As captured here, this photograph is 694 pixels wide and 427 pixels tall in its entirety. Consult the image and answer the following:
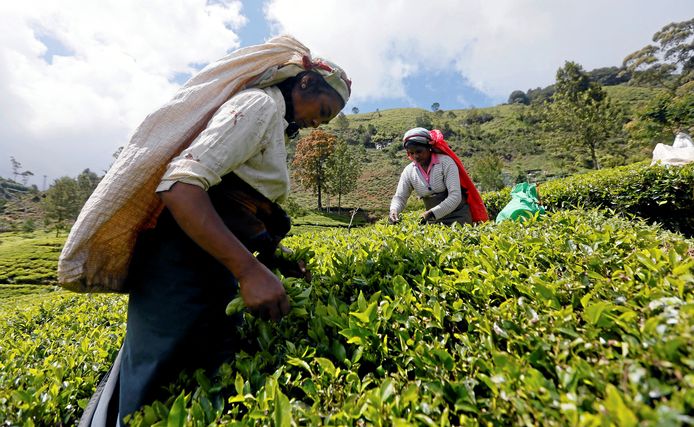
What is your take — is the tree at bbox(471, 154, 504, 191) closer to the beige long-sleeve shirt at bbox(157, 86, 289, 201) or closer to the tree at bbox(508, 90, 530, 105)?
the beige long-sleeve shirt at bbox(157, 86, 289, 201)

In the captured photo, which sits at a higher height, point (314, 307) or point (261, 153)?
point (261, 153)

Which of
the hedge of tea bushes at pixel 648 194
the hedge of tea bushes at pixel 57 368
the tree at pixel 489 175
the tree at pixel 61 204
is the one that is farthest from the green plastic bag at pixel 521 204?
the tree at pixel 61 204

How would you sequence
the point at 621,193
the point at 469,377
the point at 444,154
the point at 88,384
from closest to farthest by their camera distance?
the point at 469,377, the point at 88,384, the point at 444,154, the point at 621,193

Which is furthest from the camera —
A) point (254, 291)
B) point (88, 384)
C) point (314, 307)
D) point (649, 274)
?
point (88, 384)

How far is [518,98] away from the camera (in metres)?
98.7

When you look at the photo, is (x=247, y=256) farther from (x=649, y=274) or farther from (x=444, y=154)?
(x=444, y=154)

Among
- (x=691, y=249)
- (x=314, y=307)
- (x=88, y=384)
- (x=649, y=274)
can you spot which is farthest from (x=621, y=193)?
(x=88, y=384)

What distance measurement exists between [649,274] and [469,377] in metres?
0.75

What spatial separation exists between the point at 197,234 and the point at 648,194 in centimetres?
828

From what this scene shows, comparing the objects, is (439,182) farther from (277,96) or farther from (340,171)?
(340,171)

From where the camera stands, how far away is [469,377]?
106 cm

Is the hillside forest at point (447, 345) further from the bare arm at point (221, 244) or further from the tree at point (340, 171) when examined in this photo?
the tree at point (340, 171)

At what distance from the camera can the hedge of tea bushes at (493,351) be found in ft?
2.73

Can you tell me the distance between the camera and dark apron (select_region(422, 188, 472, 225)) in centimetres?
455
